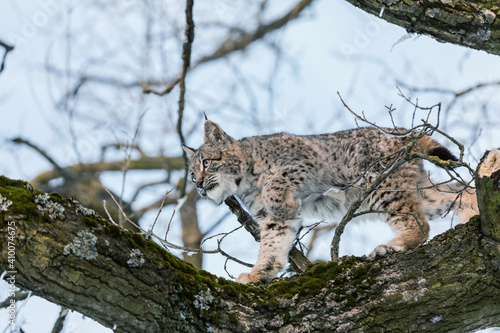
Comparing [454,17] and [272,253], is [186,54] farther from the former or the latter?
[454,17]

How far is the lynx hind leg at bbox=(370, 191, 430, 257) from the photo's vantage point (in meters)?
4.55

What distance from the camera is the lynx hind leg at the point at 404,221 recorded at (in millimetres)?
4554

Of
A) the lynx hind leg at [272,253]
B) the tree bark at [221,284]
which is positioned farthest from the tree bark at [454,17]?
the lynx hind leg at [272,253]

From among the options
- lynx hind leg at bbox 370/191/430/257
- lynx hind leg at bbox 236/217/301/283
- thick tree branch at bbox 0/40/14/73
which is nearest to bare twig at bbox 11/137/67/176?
thick tree branch at bbox 0/40/14/73

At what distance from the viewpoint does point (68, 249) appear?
2.50m

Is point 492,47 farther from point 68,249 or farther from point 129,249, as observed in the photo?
point 68,249

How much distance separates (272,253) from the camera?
5.42 metres

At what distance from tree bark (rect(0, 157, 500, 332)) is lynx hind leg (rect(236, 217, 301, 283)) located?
1.80 meters

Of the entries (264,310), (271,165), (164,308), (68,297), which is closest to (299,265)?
(271,165)

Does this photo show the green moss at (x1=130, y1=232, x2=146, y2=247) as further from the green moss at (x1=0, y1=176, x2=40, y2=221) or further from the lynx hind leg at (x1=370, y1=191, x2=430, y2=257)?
the lynx hind leg at (x1=370, y1=191, x2=430, y2=257)

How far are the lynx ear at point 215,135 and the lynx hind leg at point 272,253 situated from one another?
1.54m

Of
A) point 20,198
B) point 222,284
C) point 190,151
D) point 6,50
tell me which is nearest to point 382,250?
point 222,284

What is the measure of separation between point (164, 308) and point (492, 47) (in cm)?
270

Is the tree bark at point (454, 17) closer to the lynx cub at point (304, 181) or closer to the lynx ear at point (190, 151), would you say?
the lynx cub at point (304, 181)
